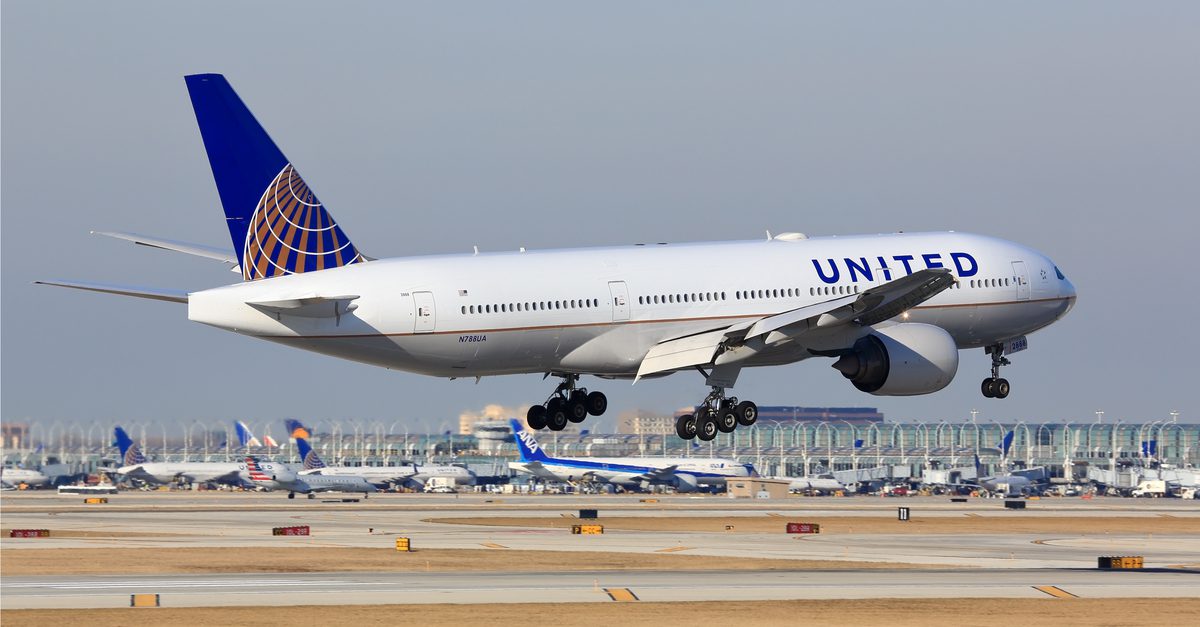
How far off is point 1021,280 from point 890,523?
98.1ft

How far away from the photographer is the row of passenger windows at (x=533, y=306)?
5453cm

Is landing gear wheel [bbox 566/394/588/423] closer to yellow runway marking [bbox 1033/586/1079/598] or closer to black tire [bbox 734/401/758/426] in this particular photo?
black tire [bbox 734/401/758/426]

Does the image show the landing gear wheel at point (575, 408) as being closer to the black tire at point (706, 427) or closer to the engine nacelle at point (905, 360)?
the black tire at point (706, 427)

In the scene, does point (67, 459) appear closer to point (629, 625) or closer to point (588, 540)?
point (588, 540)

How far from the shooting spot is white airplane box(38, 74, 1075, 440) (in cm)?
5356

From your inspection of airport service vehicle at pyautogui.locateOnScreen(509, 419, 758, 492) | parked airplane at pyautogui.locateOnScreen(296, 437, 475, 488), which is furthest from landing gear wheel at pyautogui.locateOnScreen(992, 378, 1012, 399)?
parked airplane at pyautogui.locateOnScreen(296, 437, 475, 488)

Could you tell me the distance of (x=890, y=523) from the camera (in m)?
89.9

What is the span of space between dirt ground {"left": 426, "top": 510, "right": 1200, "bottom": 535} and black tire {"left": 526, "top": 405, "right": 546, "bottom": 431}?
2152 cm

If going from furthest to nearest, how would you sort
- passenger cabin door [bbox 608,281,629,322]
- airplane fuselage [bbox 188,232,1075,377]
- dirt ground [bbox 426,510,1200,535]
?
dirt ground [bbox 426,510,1200,535] → passenger cabin door [bbox 608,281,629,322] → airplane fuselage [bbox 188,232,1075,377]

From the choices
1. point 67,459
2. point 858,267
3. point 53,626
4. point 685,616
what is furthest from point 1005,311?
point 67,459

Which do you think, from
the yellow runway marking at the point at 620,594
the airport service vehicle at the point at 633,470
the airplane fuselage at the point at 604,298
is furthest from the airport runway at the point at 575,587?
the airport service vehicle at the point at 633,470

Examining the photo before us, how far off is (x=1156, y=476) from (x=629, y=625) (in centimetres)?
14896

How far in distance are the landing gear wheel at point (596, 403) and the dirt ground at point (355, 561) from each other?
5379mm

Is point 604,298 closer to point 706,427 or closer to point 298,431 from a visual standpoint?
point 706,427
